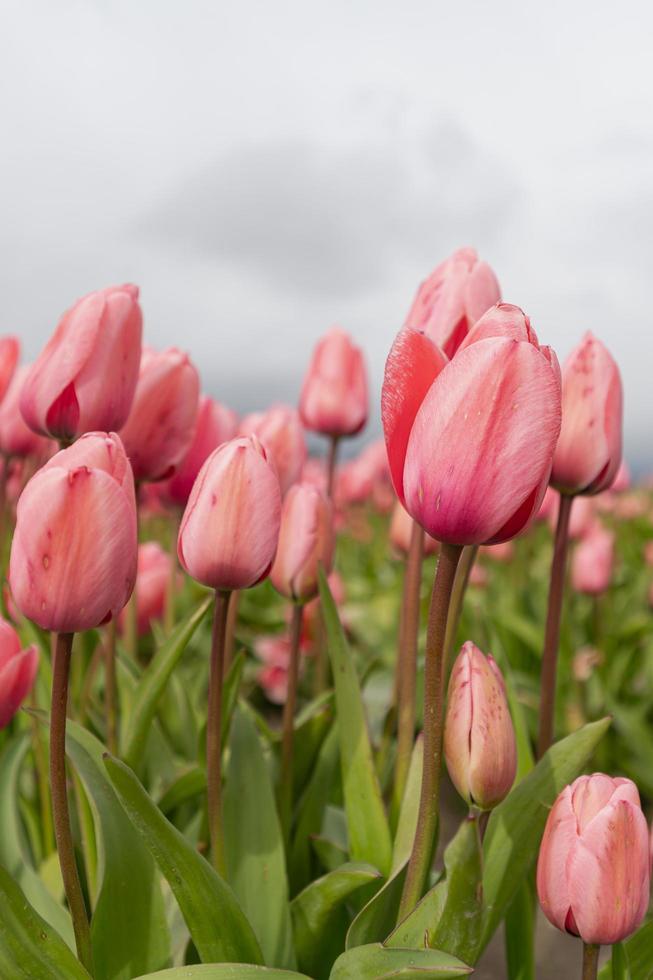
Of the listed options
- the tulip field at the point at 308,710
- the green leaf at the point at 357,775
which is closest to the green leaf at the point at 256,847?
the tulip field at the point at 308,710

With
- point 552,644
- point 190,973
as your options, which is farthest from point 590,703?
point 190,973

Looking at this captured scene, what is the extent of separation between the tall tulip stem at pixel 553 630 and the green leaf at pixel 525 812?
0.18 metres

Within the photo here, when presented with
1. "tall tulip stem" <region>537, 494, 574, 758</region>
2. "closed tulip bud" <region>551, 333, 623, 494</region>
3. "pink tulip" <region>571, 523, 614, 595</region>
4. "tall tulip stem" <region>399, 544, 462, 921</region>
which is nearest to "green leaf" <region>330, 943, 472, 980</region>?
"tall tulip stem" <region>399, 544, 462, 921</region>

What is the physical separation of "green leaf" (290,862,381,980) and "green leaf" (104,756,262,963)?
0.13 m

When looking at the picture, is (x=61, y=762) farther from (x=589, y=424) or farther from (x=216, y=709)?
(x=589, y=424)

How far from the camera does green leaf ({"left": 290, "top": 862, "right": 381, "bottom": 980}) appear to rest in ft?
3.87

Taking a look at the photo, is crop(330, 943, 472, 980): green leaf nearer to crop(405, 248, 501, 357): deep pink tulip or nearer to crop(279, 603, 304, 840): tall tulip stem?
crop(279, 603, 304, 840): tall tulip stem

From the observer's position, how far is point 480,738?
1.01 meters

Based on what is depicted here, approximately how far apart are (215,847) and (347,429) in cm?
101

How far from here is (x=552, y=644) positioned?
1417 millimetres

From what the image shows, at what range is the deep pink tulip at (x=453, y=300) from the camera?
4.14ft

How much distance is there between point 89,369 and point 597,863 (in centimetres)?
85

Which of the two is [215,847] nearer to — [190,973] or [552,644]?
[190,973]

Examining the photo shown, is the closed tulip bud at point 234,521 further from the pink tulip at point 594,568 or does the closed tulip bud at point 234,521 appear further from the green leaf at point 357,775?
the pink tulip at point 594,568
